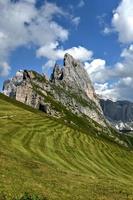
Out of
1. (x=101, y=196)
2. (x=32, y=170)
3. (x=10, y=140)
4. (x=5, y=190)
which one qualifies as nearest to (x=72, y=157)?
(x=10, y=140)

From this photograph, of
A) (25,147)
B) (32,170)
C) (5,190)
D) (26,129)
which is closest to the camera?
(5,190)

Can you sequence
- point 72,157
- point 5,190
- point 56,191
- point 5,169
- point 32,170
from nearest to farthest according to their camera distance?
1. point 5,190
2. point 56,191
3. point 5,169
4. point 32,170
5. point 72,157

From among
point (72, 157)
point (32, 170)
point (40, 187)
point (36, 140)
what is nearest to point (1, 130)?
point (36, 140)

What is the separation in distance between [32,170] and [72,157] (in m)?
43.7

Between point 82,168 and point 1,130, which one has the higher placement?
point 1,130

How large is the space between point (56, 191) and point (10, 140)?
45.4m

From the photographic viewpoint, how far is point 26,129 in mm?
103000

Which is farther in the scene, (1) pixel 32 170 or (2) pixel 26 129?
(2) pixel 26 129

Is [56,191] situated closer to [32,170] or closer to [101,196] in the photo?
[101,196]

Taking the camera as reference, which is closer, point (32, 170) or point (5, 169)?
point (5, 169)

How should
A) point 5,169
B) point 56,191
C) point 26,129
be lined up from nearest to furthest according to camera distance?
point 56,191 → point 5,169 → point 26,129

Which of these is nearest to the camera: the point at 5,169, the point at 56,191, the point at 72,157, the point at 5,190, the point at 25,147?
the point at 5,190

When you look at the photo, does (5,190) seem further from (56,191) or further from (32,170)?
(32,170)

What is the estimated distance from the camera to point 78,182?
42812mm
